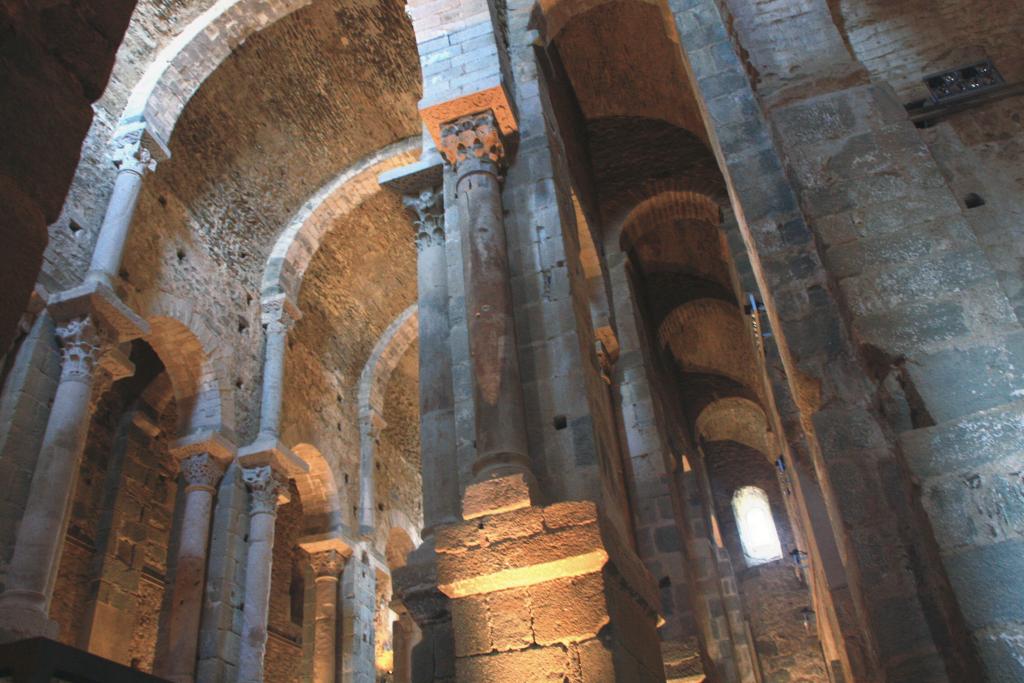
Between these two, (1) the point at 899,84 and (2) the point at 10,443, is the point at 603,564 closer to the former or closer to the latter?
(1) the point at 899,84

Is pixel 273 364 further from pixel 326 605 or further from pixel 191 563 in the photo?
pixel 326 605

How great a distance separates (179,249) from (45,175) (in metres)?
8.88

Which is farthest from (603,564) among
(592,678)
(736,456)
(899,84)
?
(736,456)

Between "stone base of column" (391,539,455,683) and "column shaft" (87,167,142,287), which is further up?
"column shaft" (87,167,142,287)

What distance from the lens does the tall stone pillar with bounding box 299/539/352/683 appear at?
11477 mm

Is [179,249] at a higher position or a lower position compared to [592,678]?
higher

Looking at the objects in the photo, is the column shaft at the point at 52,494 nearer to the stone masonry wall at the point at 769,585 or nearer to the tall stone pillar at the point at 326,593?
the tall stone pillar at the point at 326,593

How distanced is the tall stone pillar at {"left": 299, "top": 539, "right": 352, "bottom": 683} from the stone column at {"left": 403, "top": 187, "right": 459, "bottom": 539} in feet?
22.0

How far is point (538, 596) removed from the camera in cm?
433

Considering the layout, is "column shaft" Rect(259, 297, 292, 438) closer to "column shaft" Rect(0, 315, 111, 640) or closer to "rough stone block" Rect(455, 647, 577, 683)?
→ "column shaft" Rect(0, 315, 111, 640)

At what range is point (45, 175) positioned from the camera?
193 centimetres

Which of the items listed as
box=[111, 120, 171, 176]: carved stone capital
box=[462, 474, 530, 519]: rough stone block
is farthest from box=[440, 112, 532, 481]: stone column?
box=[111, 120, 171, 176]: carved stone capital

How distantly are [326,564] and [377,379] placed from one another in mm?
3571

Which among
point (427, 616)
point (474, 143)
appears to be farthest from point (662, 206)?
point (427, 616)
